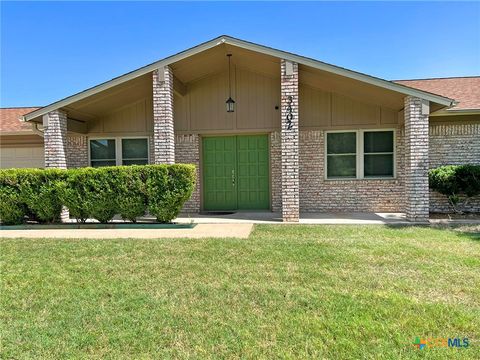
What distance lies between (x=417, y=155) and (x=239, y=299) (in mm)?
6152

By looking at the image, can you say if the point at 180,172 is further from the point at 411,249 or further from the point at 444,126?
the point at 444,126

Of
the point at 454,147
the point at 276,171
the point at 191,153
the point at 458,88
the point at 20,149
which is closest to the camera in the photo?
the point at 454,147

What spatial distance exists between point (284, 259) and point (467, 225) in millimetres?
5074

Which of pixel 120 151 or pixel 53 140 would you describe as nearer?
pixel 53 140

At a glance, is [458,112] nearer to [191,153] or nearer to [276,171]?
[276,171]

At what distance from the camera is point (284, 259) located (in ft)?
15.8

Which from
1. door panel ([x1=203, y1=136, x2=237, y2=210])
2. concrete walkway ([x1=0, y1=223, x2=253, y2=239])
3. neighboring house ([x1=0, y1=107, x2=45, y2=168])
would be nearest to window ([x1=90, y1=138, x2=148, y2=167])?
door panel ([x1=203, y1=136, x2=237, y2=210])

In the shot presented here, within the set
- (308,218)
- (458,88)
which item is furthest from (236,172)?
(458,88)

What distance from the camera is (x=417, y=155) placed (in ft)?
25.1

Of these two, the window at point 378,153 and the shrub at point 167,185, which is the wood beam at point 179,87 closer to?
the shrub at point 167,185

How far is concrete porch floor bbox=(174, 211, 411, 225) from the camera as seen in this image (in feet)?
26.5

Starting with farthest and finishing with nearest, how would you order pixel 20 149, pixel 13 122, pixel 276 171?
pixel 13 122 < pixel 20 149 < pixel 276 171

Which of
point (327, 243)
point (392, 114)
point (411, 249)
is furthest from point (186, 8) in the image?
point (411, 249)

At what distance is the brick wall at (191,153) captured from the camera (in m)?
9.95
